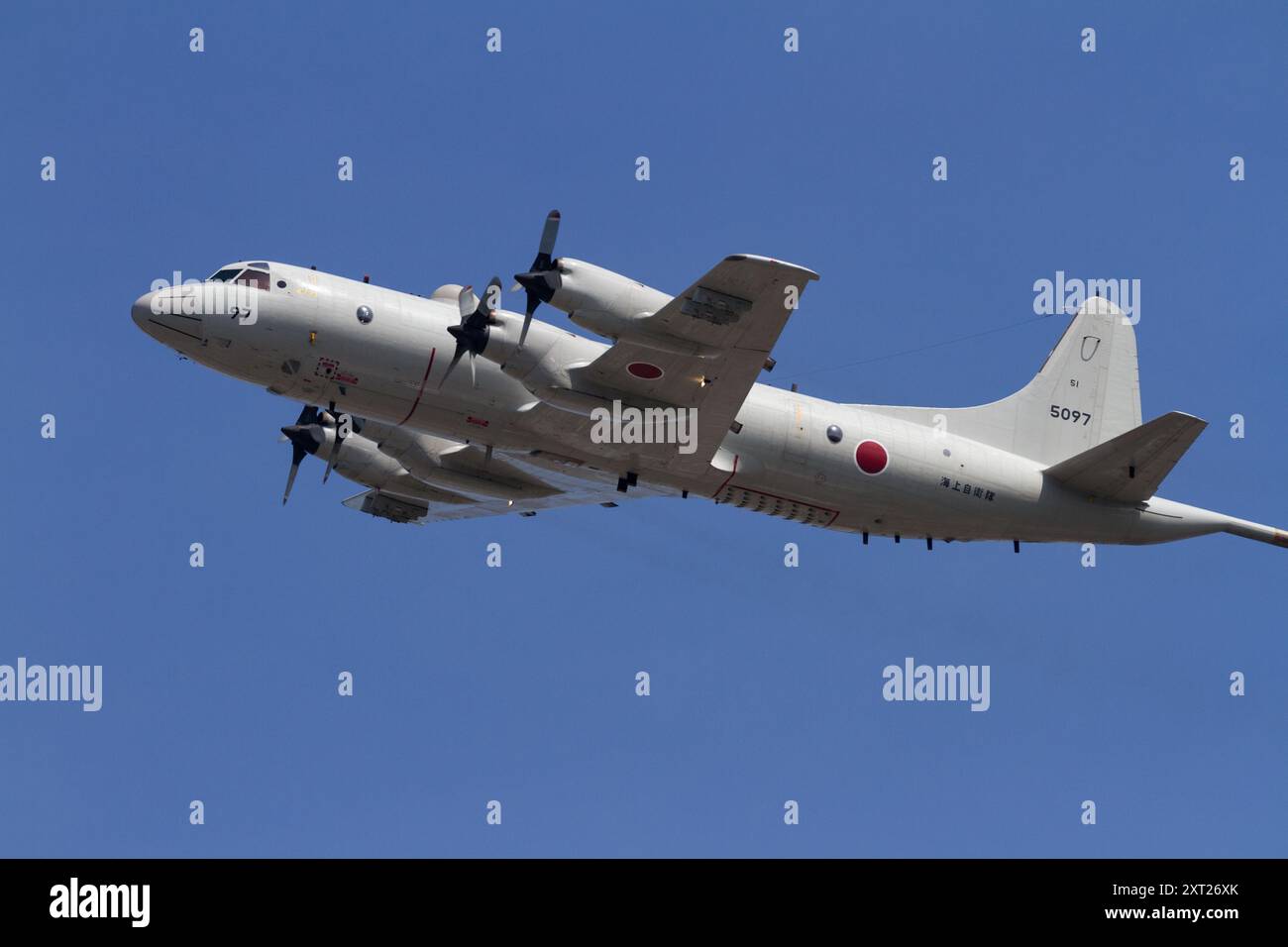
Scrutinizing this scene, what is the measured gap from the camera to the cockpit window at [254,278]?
2891 cm

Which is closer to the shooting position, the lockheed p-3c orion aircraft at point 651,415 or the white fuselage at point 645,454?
the lockheed p-3c orion aircraft at point 651,415

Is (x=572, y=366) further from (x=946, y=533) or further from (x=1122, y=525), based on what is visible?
(x=1122, y=525)

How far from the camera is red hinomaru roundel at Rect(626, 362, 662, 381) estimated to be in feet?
94.0

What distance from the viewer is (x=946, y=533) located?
106 feet

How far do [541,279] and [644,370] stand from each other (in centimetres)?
256

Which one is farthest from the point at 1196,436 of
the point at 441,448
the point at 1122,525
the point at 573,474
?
the point at 441,448

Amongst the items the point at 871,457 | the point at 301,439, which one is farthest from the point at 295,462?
the point at 871,457

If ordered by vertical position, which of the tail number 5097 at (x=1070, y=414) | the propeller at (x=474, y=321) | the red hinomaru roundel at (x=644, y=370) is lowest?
the red hinomaru roundel at (x=644, y=370)

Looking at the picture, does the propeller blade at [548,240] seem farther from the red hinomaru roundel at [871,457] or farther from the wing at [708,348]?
the red hinomaru roundel at [871,457]

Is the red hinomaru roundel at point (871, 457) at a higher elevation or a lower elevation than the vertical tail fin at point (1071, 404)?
lower

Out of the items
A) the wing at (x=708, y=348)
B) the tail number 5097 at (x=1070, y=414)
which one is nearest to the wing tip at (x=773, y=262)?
the wing at (x=708, y=348)

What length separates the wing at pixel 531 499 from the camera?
3125 cm

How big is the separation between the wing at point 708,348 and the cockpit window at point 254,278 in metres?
5.89

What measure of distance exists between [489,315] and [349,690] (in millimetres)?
8349
